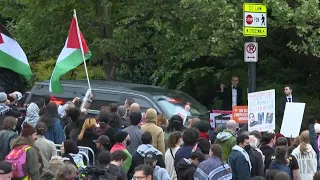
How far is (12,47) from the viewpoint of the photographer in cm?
1379

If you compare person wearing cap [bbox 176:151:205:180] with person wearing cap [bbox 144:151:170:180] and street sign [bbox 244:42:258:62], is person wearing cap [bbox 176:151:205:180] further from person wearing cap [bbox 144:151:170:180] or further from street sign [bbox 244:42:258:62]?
street sign [bbox 244:42:258:62]

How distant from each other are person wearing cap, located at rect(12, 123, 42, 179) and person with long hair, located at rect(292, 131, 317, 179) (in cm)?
395

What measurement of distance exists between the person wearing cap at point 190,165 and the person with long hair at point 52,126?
3.07m

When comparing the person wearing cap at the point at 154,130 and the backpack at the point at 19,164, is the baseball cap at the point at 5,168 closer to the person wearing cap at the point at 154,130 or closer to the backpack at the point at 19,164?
the backpack at the point at 19,164

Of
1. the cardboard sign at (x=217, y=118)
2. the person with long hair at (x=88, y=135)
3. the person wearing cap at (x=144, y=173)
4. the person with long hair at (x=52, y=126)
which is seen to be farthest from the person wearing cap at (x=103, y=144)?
the cardboard sign at (x=217, y=118)

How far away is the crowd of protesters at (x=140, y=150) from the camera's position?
9055mm

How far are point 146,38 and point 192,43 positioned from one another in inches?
73.1

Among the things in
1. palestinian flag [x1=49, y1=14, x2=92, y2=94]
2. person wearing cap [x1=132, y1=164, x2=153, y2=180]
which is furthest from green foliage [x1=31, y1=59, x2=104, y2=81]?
person wearing cap [x1=132, y1=164, x2=153, y2=180]

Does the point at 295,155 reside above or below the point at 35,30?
below

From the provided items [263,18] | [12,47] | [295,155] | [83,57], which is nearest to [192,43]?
[263,18]

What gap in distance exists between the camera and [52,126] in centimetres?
1220

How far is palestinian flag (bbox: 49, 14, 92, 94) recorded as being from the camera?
564 inches

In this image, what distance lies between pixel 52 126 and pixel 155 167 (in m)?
3.37

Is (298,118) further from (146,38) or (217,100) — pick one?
(146,38)
